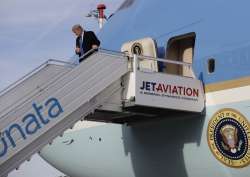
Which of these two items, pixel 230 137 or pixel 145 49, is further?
pixel 145 49

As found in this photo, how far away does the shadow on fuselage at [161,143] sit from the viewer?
9.73m

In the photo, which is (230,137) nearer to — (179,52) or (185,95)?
(185,95)

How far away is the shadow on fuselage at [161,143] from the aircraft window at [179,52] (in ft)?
3.37

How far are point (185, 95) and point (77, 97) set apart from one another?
6.62 ft

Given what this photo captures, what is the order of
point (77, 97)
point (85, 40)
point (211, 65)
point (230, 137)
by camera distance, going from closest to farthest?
point (77, 97), point (230, 137), point (211, 65), point (85, 40)

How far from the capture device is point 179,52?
10.6 meters

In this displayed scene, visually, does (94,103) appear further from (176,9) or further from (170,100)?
(176,9)

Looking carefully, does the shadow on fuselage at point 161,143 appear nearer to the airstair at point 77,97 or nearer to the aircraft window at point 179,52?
the airstair at point 77,97

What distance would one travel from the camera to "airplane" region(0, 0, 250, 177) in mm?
8797

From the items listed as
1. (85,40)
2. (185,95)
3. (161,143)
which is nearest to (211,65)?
(185,95)

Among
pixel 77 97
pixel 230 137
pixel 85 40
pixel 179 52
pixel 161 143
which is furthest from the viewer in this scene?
pixel 179 52

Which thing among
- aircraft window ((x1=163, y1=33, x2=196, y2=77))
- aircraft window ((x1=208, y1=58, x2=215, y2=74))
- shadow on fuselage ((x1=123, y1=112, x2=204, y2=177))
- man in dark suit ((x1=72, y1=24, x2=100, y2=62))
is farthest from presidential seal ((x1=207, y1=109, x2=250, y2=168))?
man in dark suit ((x1=72, y1=24, x2=100, y2=62))

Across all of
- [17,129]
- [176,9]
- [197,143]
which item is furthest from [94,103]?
[176,9]

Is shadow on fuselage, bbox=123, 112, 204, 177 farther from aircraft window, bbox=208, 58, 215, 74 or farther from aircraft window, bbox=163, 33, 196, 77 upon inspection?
aircraft window, bbox=163, 33, 196, 77
